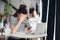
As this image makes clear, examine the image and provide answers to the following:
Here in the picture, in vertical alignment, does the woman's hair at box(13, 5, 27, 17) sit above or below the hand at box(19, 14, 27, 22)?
above

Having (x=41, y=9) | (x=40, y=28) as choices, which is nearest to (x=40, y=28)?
(x=40, y=28)

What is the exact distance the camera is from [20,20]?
137 centimetres

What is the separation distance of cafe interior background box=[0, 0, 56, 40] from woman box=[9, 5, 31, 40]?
47 mm

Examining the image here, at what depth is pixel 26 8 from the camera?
137cm

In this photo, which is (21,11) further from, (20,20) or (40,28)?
(40,28)

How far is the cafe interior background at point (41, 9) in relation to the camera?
1.34 metres

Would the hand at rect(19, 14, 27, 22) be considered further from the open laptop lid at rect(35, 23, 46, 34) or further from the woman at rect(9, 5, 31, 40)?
the open laptop lid at rect(35, 23, 46, 34)

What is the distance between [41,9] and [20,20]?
25 cm

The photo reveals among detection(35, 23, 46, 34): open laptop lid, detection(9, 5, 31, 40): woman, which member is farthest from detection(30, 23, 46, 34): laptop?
detection(9, 5, 31, 40): woman

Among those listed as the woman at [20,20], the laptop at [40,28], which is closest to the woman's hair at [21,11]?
the woman at [20,20]

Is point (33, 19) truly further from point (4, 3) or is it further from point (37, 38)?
point (4, 3)

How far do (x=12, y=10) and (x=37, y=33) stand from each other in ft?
1.17

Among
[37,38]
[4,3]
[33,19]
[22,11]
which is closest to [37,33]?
[37,38]

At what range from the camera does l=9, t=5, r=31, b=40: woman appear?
53.7 inches
